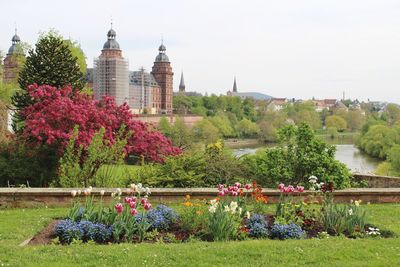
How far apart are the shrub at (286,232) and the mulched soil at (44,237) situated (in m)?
2.63

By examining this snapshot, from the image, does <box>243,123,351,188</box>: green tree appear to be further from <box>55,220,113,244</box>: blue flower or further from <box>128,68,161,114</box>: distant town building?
<box>128,68,161,114</box>: distant town building

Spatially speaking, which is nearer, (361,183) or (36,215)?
(36,215)

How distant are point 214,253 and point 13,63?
4263cm

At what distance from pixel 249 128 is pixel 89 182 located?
74662 millimetres

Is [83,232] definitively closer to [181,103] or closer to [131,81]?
[131,81]

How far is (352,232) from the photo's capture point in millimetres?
6203

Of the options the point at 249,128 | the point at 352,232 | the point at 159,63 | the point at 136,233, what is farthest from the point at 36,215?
the point at 159,63

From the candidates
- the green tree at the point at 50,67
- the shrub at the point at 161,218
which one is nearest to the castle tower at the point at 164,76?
the green tree at the point at 50,67

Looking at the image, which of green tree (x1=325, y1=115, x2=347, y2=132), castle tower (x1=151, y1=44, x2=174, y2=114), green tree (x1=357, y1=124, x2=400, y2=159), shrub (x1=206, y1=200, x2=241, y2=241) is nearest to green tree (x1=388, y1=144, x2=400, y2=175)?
green tree (x1=357, y1=124, x2=400, y2=159)

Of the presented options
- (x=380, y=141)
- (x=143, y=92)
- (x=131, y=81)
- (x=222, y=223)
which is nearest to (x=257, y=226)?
(x=222, y=223)

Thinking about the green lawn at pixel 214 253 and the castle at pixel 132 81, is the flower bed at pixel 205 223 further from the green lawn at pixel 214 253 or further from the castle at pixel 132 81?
the castle at pixel 132 81

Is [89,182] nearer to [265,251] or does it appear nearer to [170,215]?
[170,215]

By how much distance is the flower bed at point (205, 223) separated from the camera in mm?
5758

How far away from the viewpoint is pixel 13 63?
43.8 metres
